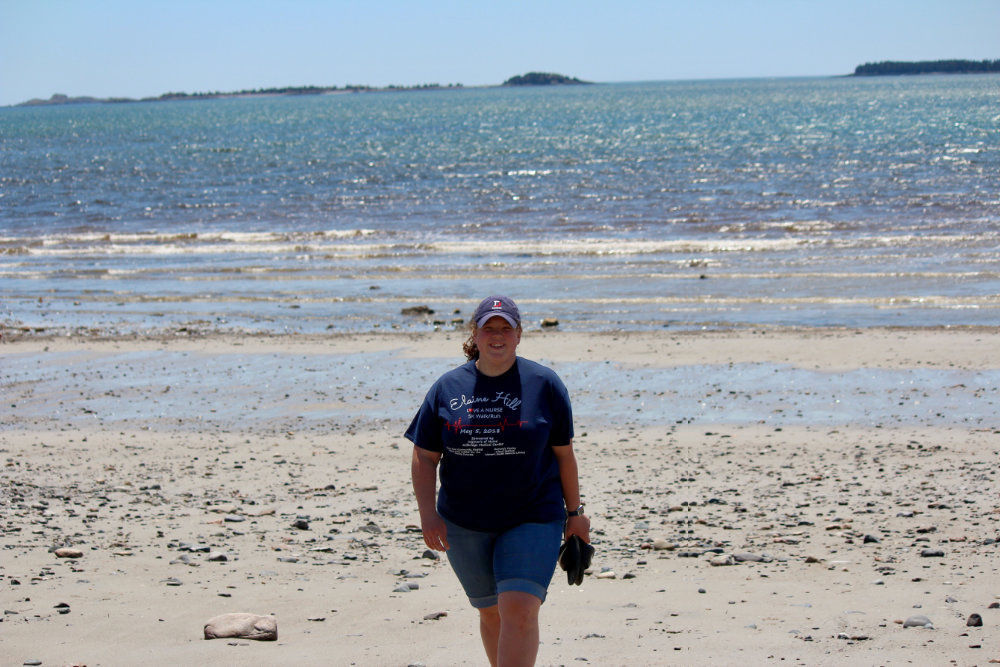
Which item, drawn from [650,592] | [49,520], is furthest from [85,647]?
[650,592]

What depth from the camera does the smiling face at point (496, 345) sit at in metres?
3.86

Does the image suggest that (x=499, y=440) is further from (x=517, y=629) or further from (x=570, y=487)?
(x=517, y=629)

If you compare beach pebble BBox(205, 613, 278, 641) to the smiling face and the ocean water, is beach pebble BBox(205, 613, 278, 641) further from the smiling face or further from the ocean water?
the ocean water

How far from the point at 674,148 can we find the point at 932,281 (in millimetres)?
42080

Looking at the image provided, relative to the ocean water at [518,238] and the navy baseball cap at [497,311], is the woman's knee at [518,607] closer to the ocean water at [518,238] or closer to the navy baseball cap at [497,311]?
the navy baseball cap at [497,311]

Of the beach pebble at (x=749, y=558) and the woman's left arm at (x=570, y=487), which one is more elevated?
the woman's left arm at (x=570, y=487)

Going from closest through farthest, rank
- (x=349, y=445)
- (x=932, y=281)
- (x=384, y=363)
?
(x=349, y=445) → (x=384, y=363) → (x=932, y=281)

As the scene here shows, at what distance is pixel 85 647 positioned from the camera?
4867 millimetres

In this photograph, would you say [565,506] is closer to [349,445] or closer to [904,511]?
[904,511]

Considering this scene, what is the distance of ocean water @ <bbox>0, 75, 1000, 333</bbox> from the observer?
16.7 meters

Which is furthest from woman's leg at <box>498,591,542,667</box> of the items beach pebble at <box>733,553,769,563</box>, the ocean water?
the ocean water

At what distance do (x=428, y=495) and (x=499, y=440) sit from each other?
1.26 feet

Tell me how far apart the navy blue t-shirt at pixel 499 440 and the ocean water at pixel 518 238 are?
36.2 feet

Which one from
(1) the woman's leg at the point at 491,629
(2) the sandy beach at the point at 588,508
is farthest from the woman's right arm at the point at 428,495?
(2) the sandy beach at the point at 588,508
